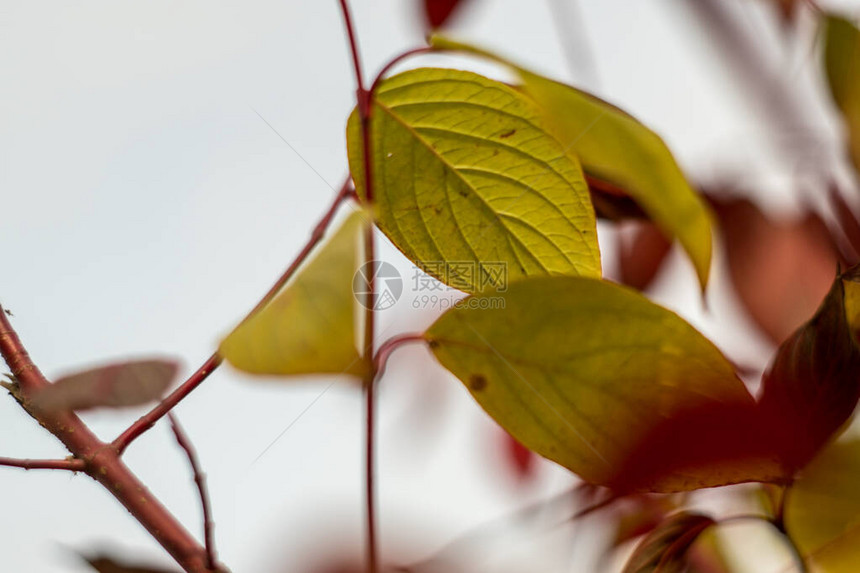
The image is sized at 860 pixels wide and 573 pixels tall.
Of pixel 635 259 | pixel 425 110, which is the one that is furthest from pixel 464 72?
pixel 635 259

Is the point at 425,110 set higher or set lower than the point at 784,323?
higher

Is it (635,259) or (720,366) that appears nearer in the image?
(720,366)

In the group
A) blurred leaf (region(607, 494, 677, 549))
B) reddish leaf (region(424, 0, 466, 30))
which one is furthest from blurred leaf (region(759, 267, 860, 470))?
reddish leaf (region(424, 0, 466, 30))

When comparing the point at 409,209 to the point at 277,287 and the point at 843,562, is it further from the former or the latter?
the point at 843,562

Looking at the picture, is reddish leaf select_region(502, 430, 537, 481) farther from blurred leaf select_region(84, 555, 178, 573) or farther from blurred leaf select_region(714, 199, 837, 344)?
blurred leaf select_region(84, 555, 178, 573)

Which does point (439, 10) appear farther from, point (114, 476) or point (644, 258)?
point (114, 476)
